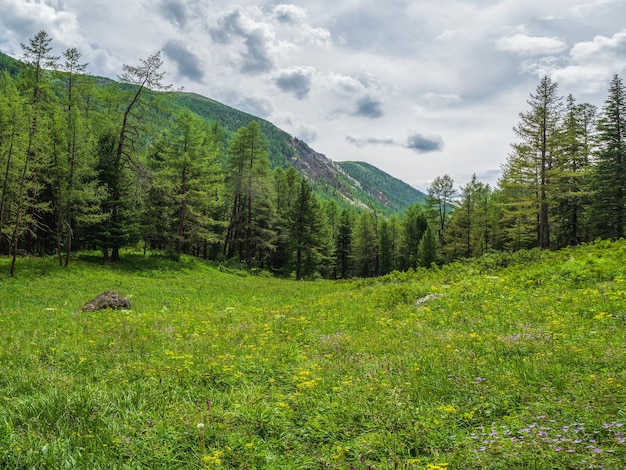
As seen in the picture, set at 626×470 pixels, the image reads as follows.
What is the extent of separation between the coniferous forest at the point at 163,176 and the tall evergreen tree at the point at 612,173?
0.11 metres

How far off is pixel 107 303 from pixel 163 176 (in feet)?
80.0

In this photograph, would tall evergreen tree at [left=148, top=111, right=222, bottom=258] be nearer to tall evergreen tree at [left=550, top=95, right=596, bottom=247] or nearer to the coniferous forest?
the coniferous forest

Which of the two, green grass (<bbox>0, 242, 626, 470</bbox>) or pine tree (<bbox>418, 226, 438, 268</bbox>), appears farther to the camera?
pine tree (<bbox>418, 226, 438, 268</bbox>)

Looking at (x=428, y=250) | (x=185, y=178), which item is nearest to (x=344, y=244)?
(x=428, y=250)

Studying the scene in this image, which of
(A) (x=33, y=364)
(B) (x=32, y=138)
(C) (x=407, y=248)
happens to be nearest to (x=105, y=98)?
(B) (x=32, y=138)

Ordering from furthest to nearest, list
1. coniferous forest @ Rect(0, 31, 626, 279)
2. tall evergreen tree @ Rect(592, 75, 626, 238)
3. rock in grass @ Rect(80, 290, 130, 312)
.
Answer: tall evergreen tree @ Rect(592, 75, 626, 238) → coniferous forest @ Rect(0, 31, 626, 279) → rock in grass @ Rect(80, 290, 130, 312)

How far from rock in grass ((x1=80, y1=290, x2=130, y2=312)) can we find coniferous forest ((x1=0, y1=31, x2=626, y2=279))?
11.5 metres

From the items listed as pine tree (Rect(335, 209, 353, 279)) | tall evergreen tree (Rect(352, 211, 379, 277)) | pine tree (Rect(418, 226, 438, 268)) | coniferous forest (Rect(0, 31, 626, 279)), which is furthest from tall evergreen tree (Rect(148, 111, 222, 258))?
tall evergreen tree (Rect(352, 211, 379, 277))

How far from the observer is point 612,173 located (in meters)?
35.7

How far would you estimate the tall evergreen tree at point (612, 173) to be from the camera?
35281 millimetres

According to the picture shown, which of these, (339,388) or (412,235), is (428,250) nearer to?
(412,235)

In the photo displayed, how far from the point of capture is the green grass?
4180 mm

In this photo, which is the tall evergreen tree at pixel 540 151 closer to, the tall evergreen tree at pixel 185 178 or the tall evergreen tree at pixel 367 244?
the tall evergreen tree at pixel 185 178

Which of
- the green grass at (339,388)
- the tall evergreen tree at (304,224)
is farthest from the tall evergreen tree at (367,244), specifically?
the green grass at (339,388)
